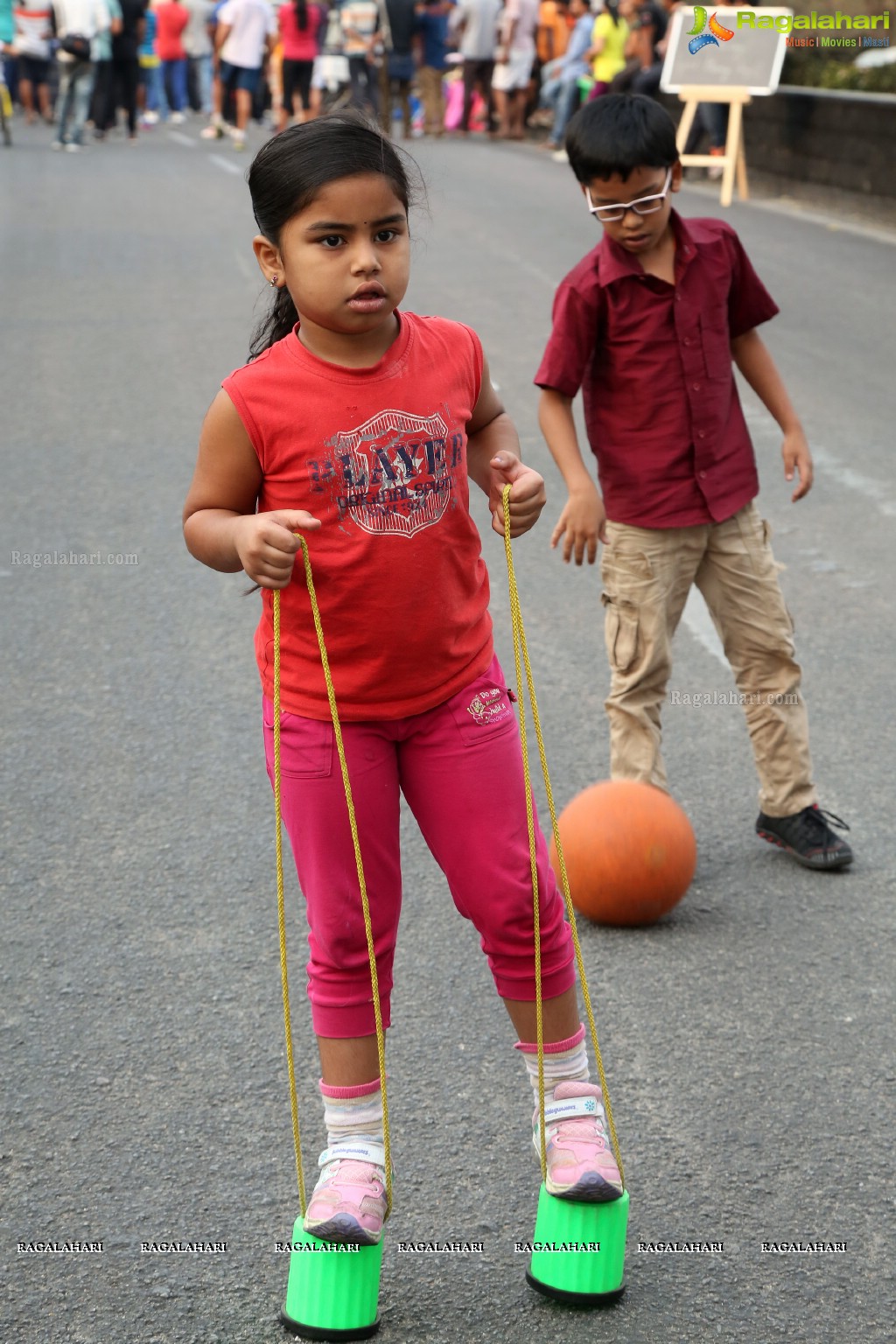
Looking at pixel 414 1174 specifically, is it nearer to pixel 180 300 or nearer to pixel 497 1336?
pixel 497 1336

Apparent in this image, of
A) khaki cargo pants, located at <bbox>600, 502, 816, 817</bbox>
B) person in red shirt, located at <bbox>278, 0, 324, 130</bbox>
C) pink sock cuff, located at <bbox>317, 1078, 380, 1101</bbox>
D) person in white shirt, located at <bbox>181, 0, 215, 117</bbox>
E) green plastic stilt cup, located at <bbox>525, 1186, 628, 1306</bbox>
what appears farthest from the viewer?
person in white shirt, located at <bbox>181, 0, 215, 117</bbox>

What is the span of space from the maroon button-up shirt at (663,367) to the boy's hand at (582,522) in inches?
10.3

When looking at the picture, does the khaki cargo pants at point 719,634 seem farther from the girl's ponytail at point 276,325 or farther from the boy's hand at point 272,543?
the boy's hand at point 272,543

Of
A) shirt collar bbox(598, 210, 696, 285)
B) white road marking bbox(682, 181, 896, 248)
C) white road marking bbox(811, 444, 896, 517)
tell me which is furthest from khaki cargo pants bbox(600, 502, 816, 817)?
white road marking bbox(682, 181, 896, 248)

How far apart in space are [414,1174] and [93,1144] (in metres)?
0.60

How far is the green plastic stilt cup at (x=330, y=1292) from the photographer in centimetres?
249

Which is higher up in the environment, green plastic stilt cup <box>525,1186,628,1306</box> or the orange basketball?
green plastic stilt cup <box>525,1186,628,1306</box>

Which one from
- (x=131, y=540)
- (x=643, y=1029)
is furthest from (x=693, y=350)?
(x=131, y=540)

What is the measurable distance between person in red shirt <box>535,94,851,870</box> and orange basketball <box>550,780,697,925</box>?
0.75 feet

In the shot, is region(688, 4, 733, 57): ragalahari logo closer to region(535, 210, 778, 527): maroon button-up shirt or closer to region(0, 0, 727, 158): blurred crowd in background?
region(0, 0, 727, 158): blurred crowd in background

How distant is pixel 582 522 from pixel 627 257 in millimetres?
668

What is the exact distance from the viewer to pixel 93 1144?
2.99 metres

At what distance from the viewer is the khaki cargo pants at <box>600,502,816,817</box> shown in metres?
3.89

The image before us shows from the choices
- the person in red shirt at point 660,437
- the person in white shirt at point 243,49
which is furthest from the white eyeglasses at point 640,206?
the person in white shirt at point 243,49
